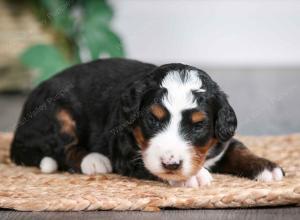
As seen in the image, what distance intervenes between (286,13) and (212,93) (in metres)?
7.57

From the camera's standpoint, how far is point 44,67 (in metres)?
8.57

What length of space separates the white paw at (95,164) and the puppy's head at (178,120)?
0.50 metres

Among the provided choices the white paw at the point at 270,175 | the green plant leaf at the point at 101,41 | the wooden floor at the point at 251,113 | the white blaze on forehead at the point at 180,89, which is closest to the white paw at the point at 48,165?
the wooden floor at the point at 251,113

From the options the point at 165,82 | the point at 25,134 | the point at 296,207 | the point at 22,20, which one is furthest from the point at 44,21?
the point at 296,207

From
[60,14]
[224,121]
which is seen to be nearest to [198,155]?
[224,121]

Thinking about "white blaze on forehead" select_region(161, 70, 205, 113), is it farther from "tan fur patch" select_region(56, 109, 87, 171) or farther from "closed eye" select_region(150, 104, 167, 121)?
"tan fur patch" select_region(56, 109, 87, 171)

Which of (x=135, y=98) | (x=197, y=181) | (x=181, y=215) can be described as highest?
(x=135, y=98)

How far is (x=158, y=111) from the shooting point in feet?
13.6

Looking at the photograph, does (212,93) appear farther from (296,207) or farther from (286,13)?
(286,13)

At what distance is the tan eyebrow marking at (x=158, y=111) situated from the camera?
162 inches

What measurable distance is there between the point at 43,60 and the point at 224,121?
4664 mm

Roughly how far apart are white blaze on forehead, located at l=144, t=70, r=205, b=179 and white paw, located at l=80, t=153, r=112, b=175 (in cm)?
69

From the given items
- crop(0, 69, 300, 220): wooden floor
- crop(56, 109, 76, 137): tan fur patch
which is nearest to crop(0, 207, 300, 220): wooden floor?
crop(0, 69, 300, 220): wooden floor

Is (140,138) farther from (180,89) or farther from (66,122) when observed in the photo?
(66,122)
